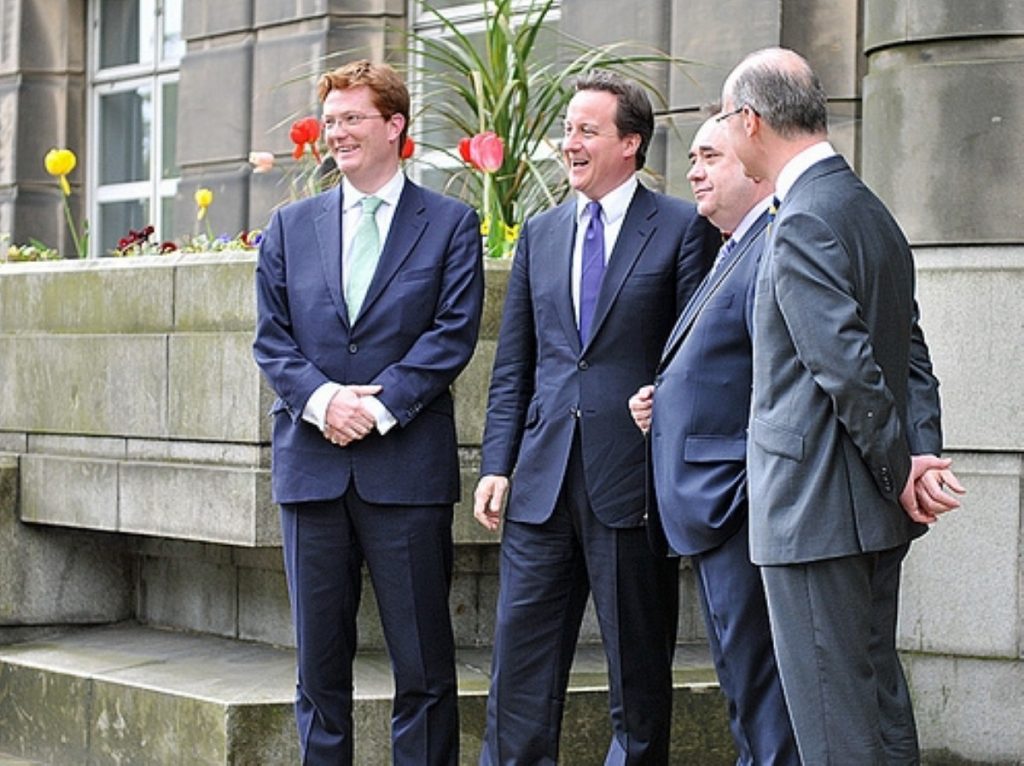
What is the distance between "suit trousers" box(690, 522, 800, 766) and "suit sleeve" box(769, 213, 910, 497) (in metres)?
0.55

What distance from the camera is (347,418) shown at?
5.87 meters

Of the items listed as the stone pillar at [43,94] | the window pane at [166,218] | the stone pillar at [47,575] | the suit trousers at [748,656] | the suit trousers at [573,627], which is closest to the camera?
the suit trousers at [748,656]

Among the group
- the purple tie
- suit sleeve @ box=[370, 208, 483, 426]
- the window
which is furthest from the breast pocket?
the window

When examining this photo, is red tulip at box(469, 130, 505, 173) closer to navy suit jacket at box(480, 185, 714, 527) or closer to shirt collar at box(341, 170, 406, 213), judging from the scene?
shirt collar at box(341, 170, 406, 213)

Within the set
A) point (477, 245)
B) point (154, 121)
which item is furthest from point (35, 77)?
point (477, 245)

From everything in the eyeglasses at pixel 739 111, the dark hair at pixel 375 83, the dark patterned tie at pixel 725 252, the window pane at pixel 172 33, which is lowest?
the dark patterned tie at pixel 725 252

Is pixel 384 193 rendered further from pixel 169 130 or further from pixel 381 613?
pixel 169 130

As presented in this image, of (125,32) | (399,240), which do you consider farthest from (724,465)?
(125,32)

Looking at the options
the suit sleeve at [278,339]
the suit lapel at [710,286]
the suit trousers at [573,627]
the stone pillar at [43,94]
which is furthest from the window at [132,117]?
the suit lapel at [710,286]

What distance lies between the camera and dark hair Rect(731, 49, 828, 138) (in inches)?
188

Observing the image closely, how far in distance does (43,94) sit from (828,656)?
10.5 metres

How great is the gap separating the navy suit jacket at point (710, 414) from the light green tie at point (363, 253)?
1.16 m

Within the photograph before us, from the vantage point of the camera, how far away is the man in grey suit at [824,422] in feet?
15.1

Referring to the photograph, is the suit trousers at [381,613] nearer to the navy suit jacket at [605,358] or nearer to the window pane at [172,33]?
the navy suit jacket at [605,358]
